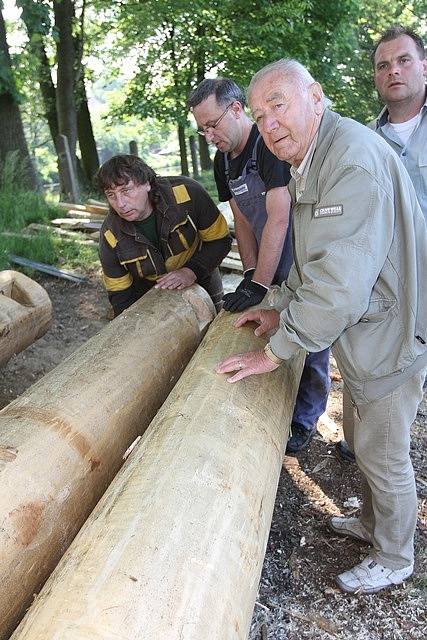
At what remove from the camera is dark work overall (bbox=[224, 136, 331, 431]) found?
10.8 ft

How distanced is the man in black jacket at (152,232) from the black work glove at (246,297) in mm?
621

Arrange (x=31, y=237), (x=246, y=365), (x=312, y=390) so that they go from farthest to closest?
(x=31, y=237) → (x=312, y=390) → (x=246, y=365)

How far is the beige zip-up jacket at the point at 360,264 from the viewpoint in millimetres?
1924

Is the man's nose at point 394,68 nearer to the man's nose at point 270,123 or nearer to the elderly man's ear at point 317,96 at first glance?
the elderly man's ear at point 317,96

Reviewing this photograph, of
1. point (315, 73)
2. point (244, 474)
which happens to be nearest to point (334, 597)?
point (244, 474)

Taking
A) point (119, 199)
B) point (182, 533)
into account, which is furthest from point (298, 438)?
point (182, 533)

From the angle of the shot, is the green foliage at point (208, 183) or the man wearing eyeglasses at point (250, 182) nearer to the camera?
the man wearing eyeglasses at point (250, 182)

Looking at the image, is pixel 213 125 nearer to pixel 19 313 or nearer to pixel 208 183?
pixel 19 313

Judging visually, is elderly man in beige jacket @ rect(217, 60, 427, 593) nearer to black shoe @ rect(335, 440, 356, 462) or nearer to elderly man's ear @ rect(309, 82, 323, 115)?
elderly man's ear @ rect(309, 82, 323, 115)

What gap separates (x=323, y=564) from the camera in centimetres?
288

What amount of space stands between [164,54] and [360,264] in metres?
14.6

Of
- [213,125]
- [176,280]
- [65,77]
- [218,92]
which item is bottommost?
[176,280]

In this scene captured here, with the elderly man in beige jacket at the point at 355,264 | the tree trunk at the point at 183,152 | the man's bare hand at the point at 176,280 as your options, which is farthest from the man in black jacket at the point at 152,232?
the tree trunk at the point at 183,152

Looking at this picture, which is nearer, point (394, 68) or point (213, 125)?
point (213, 125)
